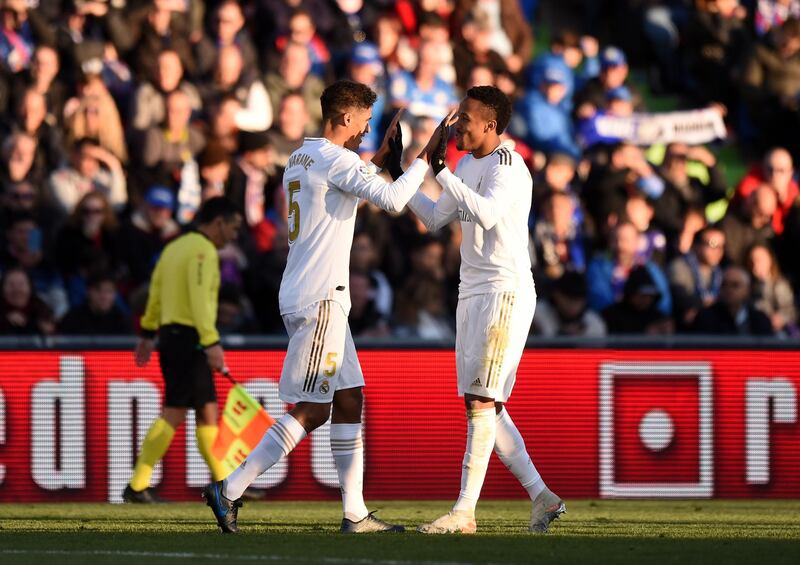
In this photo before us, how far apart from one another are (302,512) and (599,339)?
110 inches

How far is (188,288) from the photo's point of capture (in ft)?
41.5

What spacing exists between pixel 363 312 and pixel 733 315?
10.0 ft

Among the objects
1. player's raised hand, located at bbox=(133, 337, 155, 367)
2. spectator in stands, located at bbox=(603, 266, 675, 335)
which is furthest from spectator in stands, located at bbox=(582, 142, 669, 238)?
player's raised hand, located at bbox=(133, 337, 155, 367)

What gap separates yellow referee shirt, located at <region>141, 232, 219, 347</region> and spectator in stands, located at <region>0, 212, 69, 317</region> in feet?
7.18

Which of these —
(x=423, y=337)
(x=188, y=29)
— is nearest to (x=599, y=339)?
(x=423, y=337)

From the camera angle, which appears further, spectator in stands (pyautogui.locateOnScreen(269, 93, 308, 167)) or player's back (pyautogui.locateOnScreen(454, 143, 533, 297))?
spectator in stands (pyautogui.locateOnScreen(269, 93, 308, 167))

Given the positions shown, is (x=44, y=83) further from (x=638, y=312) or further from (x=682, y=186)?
(x=682, y=186)

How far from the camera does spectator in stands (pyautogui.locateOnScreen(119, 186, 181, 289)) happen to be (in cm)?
1502

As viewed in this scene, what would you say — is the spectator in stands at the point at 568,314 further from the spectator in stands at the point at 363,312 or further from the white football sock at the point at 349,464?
the white football sock at the point at 349,464

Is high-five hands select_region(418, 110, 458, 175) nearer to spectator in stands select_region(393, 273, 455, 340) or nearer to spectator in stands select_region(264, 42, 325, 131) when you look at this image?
spectator in stands select_region(393, 273, 455, 340)

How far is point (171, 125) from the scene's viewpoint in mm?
Result: 16344

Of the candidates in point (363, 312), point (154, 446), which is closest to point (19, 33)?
point (363, 312)

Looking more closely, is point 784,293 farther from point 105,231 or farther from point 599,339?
point 105,231

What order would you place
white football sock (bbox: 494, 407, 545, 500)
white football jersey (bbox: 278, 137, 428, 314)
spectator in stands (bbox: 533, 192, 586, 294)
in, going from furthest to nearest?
1. spectator in stands (bbox: 533, 192, 586, 294)
2. white football sock (bbox: 494, 407, 545, 500)
3. white football jersey (bbox: 278, 137, 428, 314)
